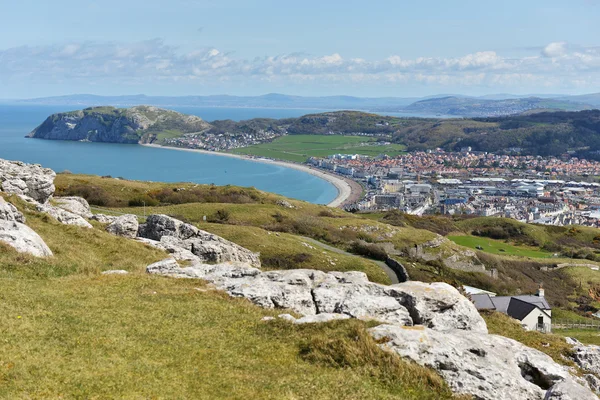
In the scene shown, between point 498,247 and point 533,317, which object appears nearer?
point 533,317

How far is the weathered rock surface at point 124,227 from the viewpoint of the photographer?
3653 cm

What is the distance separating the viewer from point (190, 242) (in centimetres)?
3450

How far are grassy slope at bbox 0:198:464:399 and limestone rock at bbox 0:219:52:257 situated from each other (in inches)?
147

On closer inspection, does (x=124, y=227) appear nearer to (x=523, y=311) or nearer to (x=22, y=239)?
(x=22, y=239)

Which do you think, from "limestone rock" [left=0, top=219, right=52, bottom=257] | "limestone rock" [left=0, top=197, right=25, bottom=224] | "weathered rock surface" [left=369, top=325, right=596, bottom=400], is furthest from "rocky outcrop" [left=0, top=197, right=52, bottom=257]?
"weathered rock surface" [left=369, top=325, right=596, bottom=400]

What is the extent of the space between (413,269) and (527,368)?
121 feet

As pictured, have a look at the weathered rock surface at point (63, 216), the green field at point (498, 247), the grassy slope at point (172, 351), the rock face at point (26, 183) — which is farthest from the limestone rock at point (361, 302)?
the green field at point (498, 247)

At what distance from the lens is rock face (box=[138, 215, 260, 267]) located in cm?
3367

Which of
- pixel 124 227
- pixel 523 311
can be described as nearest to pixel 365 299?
pixel 124 227

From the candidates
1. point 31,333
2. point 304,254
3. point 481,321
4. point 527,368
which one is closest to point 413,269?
point 304,254

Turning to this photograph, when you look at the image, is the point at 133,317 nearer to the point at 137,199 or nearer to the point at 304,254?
the point at 304,254

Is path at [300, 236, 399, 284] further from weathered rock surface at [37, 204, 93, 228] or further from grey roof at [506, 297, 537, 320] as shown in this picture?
weathered rock surface at [37, 204, 93, 228]

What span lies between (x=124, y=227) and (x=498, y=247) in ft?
264

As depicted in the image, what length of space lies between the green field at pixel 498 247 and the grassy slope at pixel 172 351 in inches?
3338
